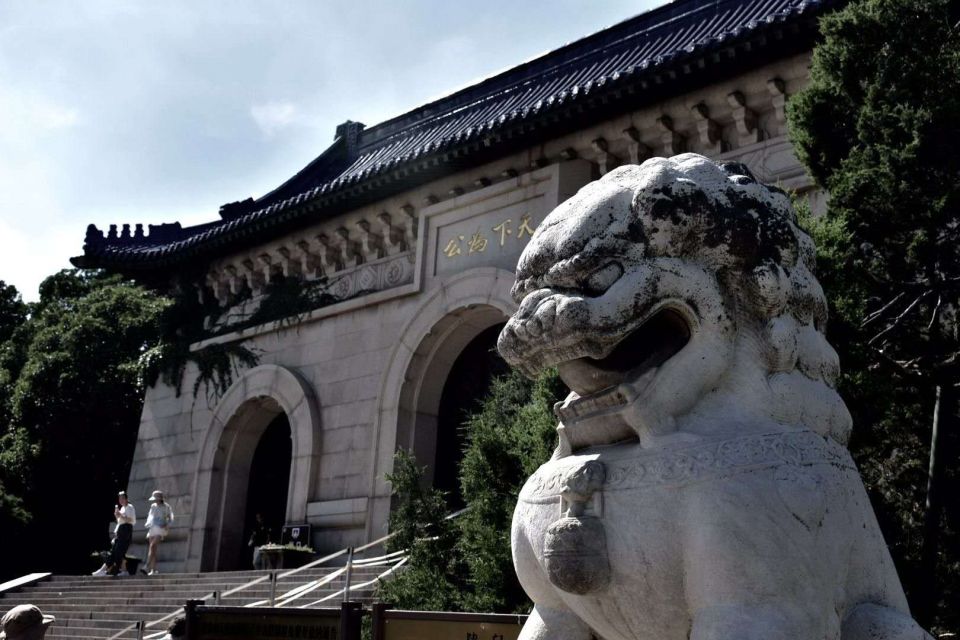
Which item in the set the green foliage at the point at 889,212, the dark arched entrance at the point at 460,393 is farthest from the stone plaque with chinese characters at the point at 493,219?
the green foliage at the point at 889,212

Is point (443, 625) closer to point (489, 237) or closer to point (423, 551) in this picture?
point (423, 551)

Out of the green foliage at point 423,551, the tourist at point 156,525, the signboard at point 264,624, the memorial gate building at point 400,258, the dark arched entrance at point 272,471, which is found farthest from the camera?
the dark arched entrance at point 272,471

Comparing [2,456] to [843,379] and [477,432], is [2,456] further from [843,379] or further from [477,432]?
[843,379]

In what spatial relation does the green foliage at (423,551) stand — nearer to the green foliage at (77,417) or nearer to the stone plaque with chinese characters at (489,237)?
the stone plaque with chinese characters at (489,237)

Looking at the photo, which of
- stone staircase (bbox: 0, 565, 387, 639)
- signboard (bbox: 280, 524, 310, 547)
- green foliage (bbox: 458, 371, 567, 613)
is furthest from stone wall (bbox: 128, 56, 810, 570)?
green foliage (bbox: 458, 371, 567, 613)

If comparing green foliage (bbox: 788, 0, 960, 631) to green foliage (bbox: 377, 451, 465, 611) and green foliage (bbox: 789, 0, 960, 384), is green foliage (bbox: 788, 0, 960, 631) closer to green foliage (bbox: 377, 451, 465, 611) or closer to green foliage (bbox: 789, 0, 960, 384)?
green foliage (bbox: 789, 0, 960, 384)

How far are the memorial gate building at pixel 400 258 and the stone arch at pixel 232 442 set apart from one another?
3 cm

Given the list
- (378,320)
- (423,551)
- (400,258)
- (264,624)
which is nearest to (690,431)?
(264,624)

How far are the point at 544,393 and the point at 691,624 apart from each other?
581 centimetres

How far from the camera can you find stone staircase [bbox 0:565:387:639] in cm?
1229

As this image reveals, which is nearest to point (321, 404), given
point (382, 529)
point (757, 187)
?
point (382, 529)

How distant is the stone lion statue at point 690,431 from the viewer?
8.11 ft

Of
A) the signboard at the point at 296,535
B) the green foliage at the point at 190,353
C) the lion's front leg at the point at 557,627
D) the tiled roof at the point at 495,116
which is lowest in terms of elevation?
the lion's front leg at the point at 557,627

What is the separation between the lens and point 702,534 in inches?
97.6
